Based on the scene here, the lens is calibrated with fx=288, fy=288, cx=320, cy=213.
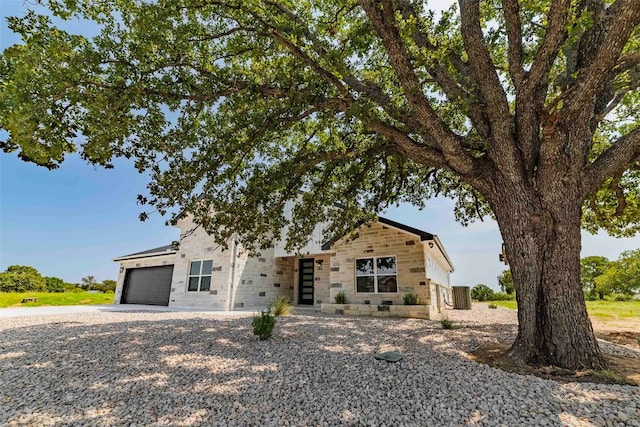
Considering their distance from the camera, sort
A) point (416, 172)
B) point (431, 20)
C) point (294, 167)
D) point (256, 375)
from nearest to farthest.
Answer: point (256, 375) < point (431, 20) < point (294, 167) < point (416, 172)

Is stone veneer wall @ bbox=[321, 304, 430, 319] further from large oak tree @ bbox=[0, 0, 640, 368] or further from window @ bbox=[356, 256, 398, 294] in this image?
large oak tree @ bbox=[0, 0, 640, 368]

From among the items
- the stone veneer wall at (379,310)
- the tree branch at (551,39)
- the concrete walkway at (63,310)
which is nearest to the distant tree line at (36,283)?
the concrete walkway at (63,310)

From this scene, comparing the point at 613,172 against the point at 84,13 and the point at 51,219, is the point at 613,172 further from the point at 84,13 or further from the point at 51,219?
the point at 51,219

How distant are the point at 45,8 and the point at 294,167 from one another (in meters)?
4.76

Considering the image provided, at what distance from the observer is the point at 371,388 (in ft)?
11.8

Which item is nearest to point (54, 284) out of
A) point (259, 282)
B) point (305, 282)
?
point (259, 282)

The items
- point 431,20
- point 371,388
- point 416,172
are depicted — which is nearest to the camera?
point 371,388

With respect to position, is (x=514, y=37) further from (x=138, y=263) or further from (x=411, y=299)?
(x=138, y=263)

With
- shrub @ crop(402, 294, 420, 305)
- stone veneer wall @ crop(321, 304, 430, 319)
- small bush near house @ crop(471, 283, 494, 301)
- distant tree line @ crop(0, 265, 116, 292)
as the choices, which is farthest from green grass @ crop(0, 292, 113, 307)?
small bush near house @ crop(471, 283, 494, 301)

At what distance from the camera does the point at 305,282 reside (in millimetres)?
15695

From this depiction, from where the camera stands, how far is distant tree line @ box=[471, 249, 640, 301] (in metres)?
25.0

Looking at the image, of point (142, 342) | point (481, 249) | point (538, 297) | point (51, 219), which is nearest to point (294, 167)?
point (142, 342)

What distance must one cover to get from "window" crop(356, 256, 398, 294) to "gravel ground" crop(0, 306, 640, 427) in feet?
19.2

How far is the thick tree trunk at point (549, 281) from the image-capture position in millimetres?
4270
